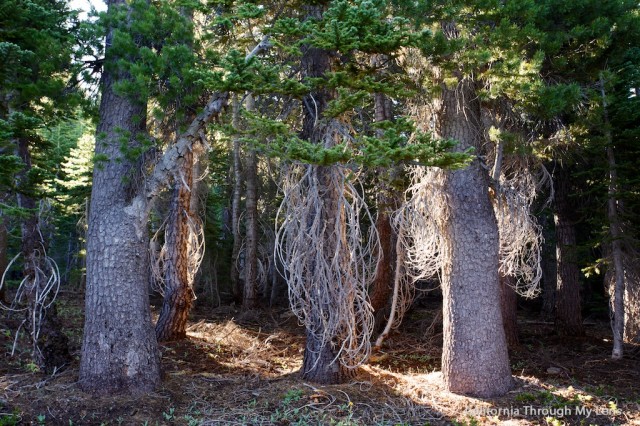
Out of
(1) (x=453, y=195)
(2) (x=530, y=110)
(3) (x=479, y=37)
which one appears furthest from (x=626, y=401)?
(3) (x=479, y=37)

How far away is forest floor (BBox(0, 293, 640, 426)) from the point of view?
5.51 m

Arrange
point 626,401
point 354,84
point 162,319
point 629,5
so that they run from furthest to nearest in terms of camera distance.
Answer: point 162,319, point 629,5, point 626,401, point 354,84

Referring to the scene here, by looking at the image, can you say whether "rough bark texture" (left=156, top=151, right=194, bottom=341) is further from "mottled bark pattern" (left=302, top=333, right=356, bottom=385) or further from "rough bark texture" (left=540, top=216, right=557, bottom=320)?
"rough bark texture" (left=540, top=216, right=557, bottom=320)

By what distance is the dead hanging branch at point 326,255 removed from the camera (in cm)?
590

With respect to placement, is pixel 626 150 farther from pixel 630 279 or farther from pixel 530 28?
pixel 530 28

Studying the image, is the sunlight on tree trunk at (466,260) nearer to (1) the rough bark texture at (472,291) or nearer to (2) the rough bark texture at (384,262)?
(1) the rough bark texture at (472,291)

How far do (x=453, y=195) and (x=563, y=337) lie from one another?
18.0 feet

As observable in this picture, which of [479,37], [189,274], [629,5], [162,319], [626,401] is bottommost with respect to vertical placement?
[626,401]

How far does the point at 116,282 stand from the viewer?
594 cm

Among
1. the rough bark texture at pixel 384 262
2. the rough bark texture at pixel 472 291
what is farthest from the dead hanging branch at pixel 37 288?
the rough bark texture at pixel 384 262

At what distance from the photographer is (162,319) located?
892 centimetres

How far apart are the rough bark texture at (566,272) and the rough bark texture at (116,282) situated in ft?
26.7

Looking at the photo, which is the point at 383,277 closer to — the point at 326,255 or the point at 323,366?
the point at 323,366

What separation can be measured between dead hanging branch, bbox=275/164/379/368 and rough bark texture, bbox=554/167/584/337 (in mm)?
6050
